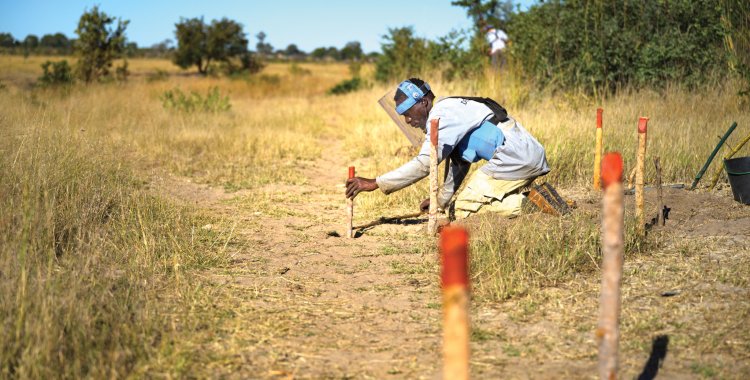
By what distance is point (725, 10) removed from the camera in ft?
34.9

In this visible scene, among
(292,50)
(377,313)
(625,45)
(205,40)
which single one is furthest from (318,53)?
(377,313)

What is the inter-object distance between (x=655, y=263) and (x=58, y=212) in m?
4.25

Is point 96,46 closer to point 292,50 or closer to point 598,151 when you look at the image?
point 598,151

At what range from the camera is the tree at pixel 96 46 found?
18.8m

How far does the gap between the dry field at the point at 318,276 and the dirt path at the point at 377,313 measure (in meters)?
0.02

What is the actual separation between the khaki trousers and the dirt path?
56 centimetres

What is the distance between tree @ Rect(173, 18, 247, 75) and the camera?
37.2 m

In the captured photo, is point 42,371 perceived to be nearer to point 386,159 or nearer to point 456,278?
point 456,278

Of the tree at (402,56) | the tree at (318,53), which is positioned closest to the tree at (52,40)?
the tree at (318,53)

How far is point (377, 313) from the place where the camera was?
14.1ft

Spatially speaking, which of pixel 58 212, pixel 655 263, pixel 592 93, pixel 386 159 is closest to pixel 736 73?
pixel 592 93

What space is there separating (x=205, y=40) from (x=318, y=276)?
34.6 meters

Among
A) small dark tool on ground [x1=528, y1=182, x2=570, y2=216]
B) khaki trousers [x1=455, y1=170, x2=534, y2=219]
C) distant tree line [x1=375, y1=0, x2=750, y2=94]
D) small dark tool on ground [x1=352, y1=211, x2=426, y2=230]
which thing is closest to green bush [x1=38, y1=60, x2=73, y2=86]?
distant tree line [x1=375, y1=0, x2=750, y2=94]

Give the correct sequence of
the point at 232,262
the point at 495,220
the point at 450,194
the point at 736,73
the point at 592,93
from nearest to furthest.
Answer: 1. the point at 232,262
2. the point at 495,220
3. the point at 450,194
4. the point at 736,73
5. the point at 592,93
